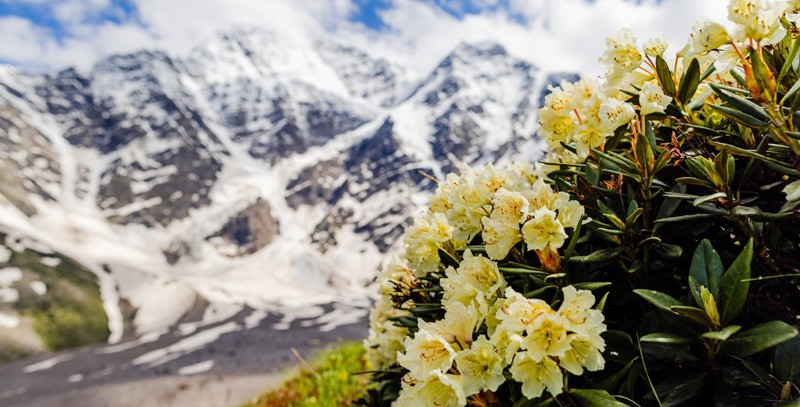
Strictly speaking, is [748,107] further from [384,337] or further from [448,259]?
[384,337]

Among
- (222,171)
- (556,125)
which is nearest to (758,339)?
(556,125)

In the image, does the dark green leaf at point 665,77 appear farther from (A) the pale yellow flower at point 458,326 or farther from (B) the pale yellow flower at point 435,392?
(B) the pale yellow flower at point 435,392

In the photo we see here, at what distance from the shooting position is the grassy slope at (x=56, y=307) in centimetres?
4341

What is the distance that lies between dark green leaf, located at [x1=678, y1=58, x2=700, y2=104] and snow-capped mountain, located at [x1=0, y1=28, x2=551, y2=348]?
164ft

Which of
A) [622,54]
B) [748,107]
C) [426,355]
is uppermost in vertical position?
[622,54]

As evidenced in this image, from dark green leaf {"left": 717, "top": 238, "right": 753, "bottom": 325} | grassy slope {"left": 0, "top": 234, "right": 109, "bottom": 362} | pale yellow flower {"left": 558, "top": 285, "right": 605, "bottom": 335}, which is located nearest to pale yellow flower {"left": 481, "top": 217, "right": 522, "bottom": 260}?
pale yellow flower {"left": 558, "top": 285, "right": 605, "bottom": 335}

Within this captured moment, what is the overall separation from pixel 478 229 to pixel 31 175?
11036cm

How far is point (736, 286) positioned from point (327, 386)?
14.1 feet

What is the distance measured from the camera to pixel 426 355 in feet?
3.88

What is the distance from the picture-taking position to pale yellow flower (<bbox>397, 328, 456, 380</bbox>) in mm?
1153

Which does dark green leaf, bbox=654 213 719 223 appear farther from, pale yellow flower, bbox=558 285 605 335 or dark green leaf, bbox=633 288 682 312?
pale yellow flower, bbox=558 285 605 335

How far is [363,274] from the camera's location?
91.8 m

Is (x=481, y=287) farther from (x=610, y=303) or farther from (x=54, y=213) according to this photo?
(x=54, y=213)

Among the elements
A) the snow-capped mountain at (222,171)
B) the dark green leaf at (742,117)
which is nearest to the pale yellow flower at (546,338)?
the dark green leaf at (742,117)
